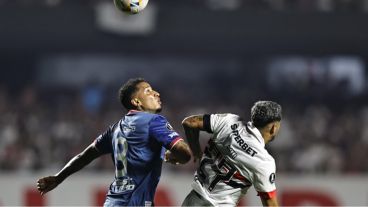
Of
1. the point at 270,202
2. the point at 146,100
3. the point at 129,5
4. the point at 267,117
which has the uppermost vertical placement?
the point at 129,5

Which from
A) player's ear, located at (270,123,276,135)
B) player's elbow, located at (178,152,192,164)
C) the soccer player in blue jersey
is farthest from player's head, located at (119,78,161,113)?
player's ear, located at (270,123,276,135)

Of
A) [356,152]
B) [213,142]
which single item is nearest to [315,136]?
[356,152]

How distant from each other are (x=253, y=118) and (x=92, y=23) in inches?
429

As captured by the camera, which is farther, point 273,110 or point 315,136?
point 315,136

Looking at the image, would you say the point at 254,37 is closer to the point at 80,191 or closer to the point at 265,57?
the point at 265,57

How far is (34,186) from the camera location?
10.7 metres

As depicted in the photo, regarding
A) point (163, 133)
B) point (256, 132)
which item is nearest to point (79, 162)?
point (163, 133)

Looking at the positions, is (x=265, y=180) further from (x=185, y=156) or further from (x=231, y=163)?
(x=185, y=156)

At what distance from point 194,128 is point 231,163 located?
15.6 inches

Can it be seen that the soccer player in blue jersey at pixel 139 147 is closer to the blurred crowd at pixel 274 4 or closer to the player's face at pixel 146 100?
the player's face at pixel 146 100

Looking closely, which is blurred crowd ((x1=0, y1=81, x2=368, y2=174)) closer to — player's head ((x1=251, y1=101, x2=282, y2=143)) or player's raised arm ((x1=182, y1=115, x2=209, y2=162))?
player's raised arm ((x1=182, y1=115, x2=209, y2=162))

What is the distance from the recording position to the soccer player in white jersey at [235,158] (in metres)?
5.60

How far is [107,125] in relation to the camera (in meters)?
12.9

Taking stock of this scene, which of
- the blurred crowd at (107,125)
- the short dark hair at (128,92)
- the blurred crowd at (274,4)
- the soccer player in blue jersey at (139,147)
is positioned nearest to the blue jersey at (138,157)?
the soccer player in blue jersey at (139,147)
